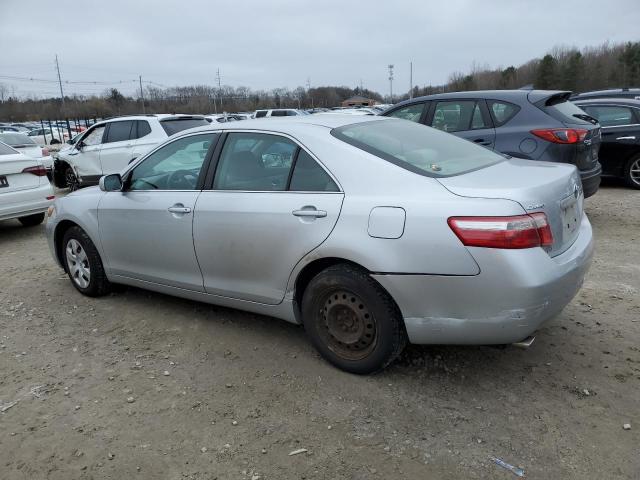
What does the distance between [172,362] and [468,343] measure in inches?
78.7

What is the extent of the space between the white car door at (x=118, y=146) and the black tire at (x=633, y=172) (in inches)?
356

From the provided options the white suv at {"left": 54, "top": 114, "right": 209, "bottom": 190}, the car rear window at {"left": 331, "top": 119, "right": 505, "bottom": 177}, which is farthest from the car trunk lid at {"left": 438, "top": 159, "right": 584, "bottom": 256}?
the white suv at {"left": 54, "top": 114, "right": 209, "bottom": 190}

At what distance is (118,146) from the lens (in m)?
10.6

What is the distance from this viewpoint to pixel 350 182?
3.03m

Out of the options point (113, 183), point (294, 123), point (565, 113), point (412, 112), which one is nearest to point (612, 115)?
point (565, 113)

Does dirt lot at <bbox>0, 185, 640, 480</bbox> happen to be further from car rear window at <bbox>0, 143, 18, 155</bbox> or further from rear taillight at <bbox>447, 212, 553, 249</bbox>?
car rear window at <bbox>0, 143, 18, 155</bbox>

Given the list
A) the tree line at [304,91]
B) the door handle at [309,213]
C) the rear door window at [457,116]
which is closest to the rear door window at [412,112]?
the rear door window at [457,116]

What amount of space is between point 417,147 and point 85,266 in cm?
324

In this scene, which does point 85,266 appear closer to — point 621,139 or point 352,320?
point 352,320

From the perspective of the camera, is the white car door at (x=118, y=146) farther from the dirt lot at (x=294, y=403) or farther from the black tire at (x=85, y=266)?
the dirt lot at (x=294, y=403)

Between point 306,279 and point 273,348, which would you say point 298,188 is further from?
point 273,348

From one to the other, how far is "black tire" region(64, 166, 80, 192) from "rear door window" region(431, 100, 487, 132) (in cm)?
850

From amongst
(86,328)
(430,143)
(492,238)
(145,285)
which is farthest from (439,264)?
(86,328)

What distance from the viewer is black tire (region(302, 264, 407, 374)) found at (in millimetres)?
2938
